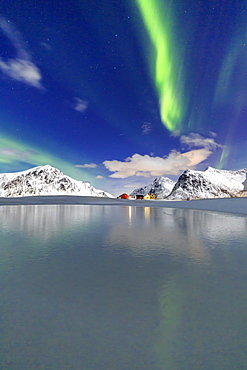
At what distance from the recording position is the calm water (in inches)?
94.1

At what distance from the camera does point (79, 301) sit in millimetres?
3592

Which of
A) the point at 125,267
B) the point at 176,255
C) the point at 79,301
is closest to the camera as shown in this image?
the point at 79,301

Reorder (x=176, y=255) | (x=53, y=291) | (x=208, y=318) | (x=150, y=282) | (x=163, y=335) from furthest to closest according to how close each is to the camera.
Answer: (x=176, y=255), (x=150, y=282), (x=53, y=291), (x=208, y=318), (x=163, y=335)

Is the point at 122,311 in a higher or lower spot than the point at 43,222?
lower

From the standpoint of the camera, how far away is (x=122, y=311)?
330 centimetres

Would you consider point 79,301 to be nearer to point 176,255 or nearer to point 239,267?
point 176,255

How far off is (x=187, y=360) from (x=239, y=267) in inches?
156

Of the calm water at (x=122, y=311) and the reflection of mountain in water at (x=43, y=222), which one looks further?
the reflection of mountain in water at (x=43, y=222)

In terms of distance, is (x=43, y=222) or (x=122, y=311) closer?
(x=122, y=311)

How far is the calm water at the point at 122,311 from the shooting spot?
2.39m

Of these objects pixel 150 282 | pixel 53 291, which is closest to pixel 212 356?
pixel 150 282

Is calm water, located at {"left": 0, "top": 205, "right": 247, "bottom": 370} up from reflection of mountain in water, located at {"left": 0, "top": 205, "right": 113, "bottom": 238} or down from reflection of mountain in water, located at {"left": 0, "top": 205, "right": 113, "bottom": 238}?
down

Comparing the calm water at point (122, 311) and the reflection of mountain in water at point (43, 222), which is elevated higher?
the reflection of mountain in water at point (43, 222)

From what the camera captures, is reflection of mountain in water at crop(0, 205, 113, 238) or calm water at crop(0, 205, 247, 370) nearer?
calm water at crop(0, 205, 247, 370)
